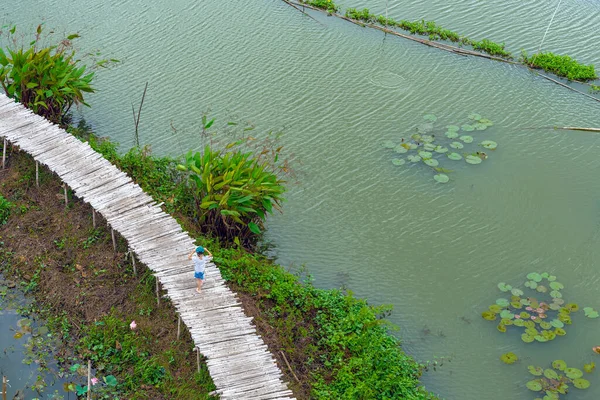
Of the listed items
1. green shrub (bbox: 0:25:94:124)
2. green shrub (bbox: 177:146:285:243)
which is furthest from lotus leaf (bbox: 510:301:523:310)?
green shrub (bbox: 0:25:94:124)

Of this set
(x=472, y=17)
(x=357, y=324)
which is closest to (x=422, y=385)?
(x=357, y=324)

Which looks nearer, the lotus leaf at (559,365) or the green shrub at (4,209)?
the lotus leaf at (559,365)

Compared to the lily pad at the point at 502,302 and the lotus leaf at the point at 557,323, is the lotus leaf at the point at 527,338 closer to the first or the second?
the lotus leaf at the point at 557,323

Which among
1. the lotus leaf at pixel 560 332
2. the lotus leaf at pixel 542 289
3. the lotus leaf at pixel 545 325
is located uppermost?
the lotus leaf at pixel 542 289

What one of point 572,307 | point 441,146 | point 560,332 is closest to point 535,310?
point 560,332

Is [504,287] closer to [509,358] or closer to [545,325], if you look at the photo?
[545,325]

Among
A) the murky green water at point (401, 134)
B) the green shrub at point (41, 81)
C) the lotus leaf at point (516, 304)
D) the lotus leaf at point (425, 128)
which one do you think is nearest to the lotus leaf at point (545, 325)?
the murky green water at point (401, 134)
